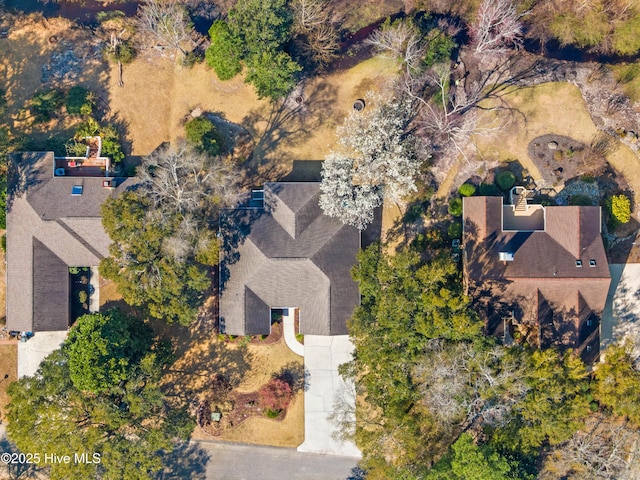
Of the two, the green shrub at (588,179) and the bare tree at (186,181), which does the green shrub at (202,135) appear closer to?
the bare tree at (186,181)

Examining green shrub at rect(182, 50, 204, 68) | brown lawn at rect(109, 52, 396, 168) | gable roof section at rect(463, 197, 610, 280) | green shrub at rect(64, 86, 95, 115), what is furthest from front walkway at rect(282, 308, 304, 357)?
green shrub at rect(64, 86, 95, 115)

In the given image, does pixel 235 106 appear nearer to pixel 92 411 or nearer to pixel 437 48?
pixel 437 48

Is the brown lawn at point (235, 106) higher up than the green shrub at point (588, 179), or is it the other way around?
the brown lawn at point (235, 106)

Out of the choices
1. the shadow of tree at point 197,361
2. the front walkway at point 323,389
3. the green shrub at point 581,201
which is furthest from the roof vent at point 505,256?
the shadow of tree at point 197,361

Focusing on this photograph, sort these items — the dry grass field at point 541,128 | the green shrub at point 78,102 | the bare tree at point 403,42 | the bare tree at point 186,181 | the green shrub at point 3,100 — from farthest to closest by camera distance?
the dry grass field at point 541,128 → the green shrub at point 78,102 → the green shrub at point 3,100 → the bare tree at point 403,42 → the bare tree at point 186,181

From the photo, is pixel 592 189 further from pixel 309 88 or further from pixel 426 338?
pixel 309 88

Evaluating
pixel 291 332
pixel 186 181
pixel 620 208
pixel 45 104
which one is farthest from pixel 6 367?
pixel 620 208
